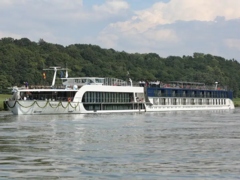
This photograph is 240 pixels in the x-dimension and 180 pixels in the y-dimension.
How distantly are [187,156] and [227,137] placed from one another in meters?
10.9

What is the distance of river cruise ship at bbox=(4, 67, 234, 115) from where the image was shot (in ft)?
247

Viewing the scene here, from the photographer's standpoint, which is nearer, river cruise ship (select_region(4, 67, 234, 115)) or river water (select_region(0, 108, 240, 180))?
river water (select_region(0, 108, 240, 180))

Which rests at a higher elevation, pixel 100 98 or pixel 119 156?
pixel 100 98

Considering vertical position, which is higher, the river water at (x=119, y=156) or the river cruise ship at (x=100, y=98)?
the river cruise ship at (x=100, y=98)

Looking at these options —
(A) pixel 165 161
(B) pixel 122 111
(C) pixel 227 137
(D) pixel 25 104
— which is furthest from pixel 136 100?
(A) pixel 165 161

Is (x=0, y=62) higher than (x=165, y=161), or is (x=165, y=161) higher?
(x=0, y=62)

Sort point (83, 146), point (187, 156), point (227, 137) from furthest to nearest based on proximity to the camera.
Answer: point (227, 137), point (83, 146), point (187, 156)

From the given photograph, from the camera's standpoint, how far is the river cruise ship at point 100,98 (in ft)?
247

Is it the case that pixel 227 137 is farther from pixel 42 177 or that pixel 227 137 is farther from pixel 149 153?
pixel 42 177

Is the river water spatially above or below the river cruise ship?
below

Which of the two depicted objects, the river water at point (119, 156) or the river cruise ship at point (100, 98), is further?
the river cruise ship at point (100, 98)

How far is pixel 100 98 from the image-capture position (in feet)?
280

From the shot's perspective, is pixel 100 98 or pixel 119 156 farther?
pixel 100 98

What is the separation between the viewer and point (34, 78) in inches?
6329
